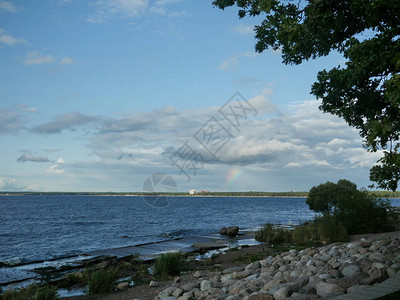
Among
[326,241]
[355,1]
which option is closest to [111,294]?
[355,1]

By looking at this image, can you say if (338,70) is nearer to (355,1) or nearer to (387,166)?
(355,1)

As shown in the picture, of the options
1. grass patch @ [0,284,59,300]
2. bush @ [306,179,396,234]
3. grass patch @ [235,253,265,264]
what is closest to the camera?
grass patch @ [0,284,59,300]

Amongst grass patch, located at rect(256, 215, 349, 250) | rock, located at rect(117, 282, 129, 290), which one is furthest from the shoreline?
grass patch, located at rect(256, 215, 349, 250)

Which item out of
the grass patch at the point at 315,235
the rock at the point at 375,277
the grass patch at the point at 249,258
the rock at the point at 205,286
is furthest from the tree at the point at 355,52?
the grass patch at the point at 315,235

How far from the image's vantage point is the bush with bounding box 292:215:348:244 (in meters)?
21.1

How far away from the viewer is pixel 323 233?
2134 centimetres

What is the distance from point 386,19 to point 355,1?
1.22 metres

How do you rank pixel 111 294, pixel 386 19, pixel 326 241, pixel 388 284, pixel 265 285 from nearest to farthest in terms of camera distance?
pixel 388 284
pixel 386 19
pixel 265 285
pixel 111 294
pixel 326 241

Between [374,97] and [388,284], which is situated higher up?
[374,97]

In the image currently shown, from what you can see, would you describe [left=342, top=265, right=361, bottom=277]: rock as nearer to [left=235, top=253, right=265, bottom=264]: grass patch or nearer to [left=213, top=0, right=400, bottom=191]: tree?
[left=213, top=0, right=400, bottom=191]: tree

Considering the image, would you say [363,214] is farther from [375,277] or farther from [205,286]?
[375,277]

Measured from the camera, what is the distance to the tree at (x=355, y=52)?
7.20 meters

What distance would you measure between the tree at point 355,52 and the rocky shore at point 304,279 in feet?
8.22

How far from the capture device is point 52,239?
36125 mm
